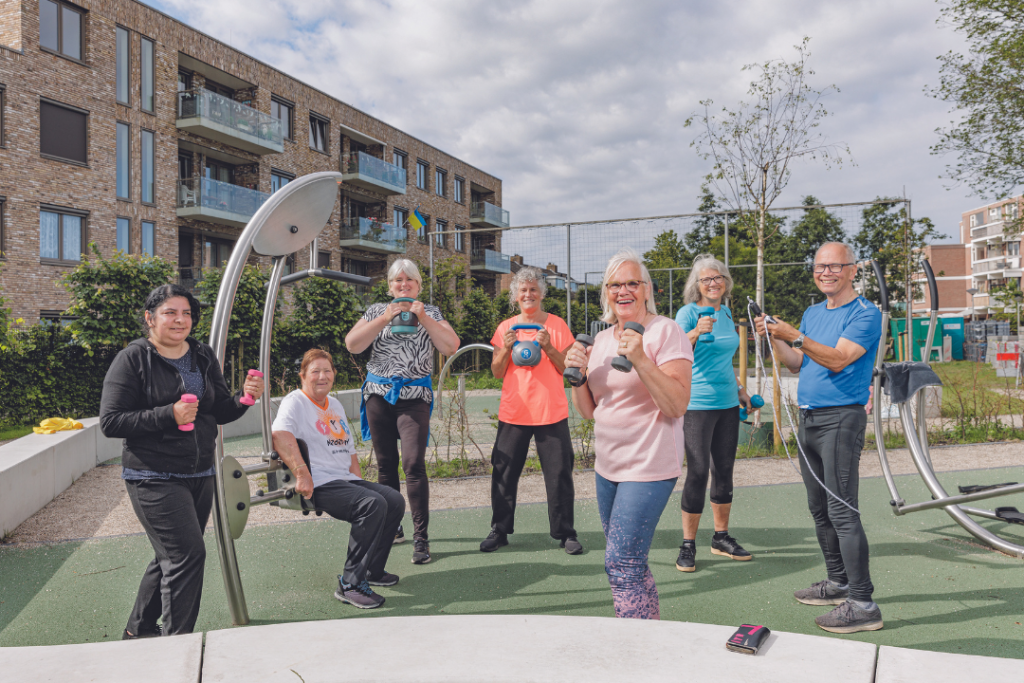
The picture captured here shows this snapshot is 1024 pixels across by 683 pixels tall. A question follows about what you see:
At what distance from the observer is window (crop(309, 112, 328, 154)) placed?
2955cm

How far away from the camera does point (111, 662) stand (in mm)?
2031

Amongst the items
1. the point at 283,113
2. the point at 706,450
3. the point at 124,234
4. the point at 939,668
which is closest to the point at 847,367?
the point at 706,450

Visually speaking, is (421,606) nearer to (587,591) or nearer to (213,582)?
(587,591)

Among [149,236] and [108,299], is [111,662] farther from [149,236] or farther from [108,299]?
[149,236]

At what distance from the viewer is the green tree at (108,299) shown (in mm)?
11961

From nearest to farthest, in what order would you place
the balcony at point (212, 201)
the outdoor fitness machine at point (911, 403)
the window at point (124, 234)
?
the outdoor fitness machine at point (911, 403), the window at point (124, 234), the balcony at point (212, 201)

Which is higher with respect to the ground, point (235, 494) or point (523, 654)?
point (235, 494)

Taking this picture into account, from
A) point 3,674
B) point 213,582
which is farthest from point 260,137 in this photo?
point 3,674

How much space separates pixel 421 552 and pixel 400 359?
3.91 feet

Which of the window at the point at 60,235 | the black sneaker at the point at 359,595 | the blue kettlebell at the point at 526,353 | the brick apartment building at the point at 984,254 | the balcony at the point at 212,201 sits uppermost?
the brick apartment building at the point at 984,254

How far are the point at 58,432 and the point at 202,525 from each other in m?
5.01

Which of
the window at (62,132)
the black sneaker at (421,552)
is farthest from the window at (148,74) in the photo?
the black sneaker at (421,552)

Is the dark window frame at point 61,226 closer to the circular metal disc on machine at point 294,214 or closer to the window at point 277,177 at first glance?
the window at point 277,177

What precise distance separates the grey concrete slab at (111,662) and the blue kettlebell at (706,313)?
2.89 meters
